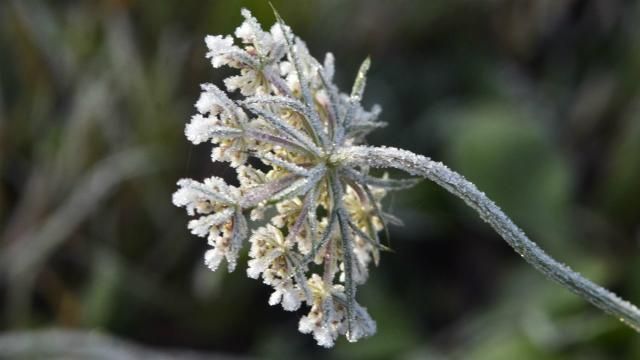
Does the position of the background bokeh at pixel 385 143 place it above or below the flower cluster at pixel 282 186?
above

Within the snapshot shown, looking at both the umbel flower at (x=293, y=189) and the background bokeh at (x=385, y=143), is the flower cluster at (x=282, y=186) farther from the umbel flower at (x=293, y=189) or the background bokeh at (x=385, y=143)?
the background bokeh at (x=385, y=143)

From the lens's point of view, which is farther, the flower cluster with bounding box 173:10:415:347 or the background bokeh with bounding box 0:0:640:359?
the background bokeh with bounding box 0:0:640:359

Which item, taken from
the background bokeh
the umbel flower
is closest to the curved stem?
the umbel flower

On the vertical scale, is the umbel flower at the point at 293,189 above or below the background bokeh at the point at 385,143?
below

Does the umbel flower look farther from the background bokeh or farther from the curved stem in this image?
the background bokeh

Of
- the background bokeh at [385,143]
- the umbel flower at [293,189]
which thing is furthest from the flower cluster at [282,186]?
the background bokeh at [385,143]

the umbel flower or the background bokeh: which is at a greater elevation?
the background bokeh

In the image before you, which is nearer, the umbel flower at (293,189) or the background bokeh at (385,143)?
the umbel flower at (293,189)
